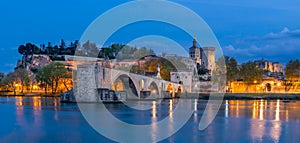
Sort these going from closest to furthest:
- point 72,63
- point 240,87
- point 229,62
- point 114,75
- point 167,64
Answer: point 114,75
point 229,62
point 240,87
point 72,63
point 167,64

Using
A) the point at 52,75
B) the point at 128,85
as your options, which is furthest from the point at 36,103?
the point at 52,75

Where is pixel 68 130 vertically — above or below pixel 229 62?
below

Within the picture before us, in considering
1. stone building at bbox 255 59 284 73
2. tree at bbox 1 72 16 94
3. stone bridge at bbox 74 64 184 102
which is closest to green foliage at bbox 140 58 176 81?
stone bridge at bbox 74 64 184 102

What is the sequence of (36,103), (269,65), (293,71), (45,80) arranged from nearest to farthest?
(36,103) < (45,80) < (293,71) < (269,65)

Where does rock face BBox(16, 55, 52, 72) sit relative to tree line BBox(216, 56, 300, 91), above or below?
above

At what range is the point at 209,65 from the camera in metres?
127

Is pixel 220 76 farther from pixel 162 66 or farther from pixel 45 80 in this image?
pixel 45 80

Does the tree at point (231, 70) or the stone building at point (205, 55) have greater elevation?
the stone building at point (205, 55)

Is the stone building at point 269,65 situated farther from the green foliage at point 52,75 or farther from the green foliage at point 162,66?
the green foliage at point 52,75

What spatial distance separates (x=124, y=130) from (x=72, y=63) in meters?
73.7

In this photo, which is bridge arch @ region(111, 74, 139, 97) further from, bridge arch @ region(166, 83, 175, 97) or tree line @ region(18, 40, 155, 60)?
tree line @ region(18, 40, 155, 60)

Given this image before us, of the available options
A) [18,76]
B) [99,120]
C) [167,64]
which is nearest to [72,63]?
[18,76]

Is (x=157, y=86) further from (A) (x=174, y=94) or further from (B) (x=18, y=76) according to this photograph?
(B) (x=18, y=76)

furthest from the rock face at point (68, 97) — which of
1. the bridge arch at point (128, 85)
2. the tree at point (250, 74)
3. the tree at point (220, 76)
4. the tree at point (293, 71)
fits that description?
the tree at point (293, 71)
